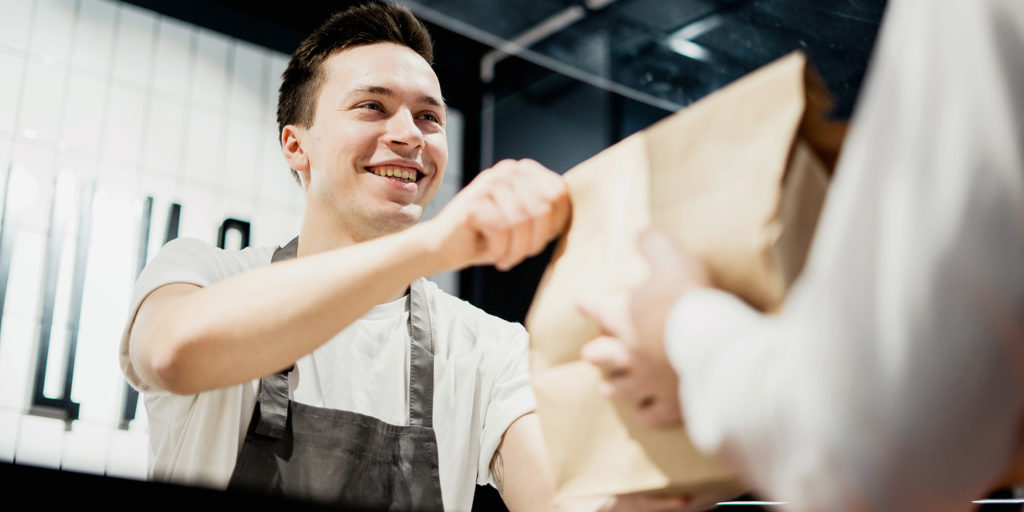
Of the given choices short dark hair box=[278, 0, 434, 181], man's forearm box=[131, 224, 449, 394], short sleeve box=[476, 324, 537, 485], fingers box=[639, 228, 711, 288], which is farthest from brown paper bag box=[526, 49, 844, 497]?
short dark hair box=[278, 0, 434, 181]

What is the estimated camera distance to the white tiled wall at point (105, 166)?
276 centimetres

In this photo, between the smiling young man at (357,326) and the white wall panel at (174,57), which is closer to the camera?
the smiling young man at (357,326)

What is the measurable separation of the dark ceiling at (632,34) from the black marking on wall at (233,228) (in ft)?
2.31

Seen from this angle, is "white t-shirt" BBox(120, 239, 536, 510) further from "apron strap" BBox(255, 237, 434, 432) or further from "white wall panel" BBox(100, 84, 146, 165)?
"white wall panel" BBox(100, 84, 146, 165)

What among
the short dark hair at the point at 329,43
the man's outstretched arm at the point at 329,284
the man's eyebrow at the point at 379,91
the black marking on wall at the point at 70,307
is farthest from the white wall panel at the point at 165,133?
the man's outstretched arm at the point at 329,284

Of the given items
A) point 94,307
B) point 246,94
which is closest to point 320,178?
point 94,307

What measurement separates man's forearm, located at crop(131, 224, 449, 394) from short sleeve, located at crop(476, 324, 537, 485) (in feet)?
1.50

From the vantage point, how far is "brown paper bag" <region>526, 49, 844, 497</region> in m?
0.60

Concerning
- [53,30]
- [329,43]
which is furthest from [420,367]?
[53,30]

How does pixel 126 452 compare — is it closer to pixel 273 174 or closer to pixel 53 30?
pixel 273 174

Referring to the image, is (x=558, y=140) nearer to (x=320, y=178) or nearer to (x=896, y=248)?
(x=320, y=178)

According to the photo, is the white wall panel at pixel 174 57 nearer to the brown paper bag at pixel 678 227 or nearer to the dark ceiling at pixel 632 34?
the dark ceiling at pixel 632 34

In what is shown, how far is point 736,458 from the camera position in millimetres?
521

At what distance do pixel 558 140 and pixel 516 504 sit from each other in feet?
9.08
